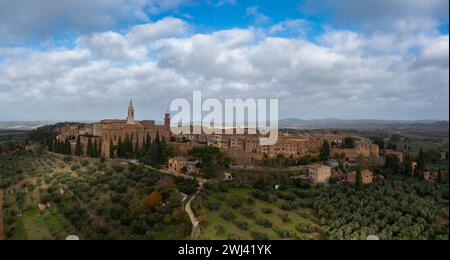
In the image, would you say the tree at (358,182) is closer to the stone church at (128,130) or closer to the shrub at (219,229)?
the shrub at (219,229)

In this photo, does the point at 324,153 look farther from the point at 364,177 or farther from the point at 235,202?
the point at 235,202

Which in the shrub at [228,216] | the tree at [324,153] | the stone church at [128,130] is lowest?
the shrub at [228,216]

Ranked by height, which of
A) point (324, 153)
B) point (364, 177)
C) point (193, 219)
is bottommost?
point (193, 219)

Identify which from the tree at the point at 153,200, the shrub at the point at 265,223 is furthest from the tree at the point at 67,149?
the shrub at the point at 265,223

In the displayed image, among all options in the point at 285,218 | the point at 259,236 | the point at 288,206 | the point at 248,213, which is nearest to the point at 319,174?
the point at 288,206

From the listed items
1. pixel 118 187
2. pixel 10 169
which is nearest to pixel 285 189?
pixel 118 187
